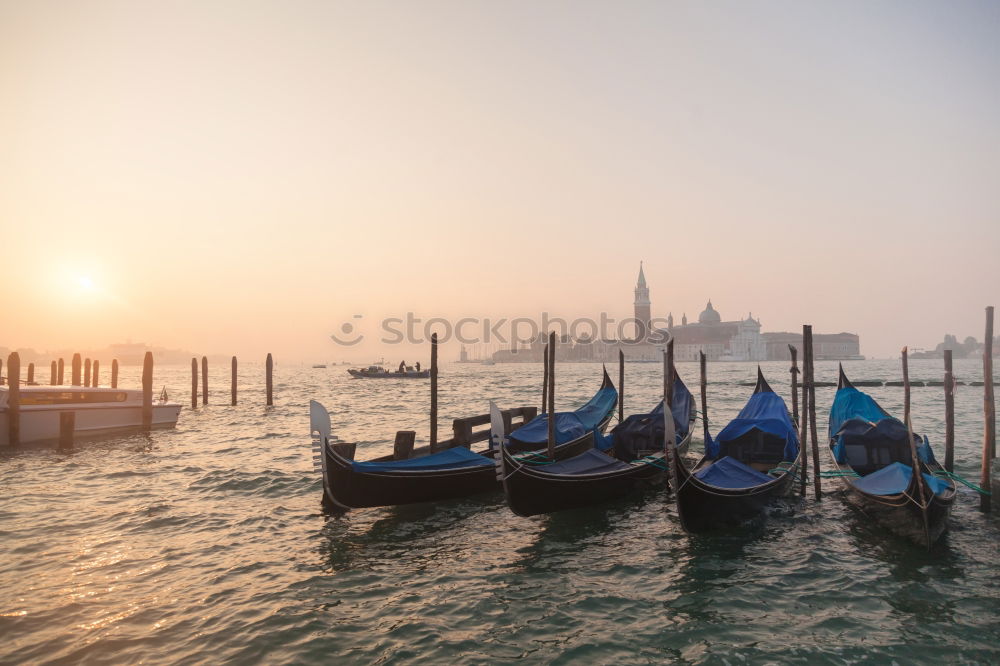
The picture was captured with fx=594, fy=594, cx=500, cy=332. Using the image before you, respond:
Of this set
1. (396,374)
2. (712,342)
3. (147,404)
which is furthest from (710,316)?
(147,404)

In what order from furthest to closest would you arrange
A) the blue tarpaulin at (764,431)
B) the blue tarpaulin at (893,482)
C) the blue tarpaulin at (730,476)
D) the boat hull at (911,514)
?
1. the blue tarpaulin at (764,431)
2. the blue tarpaulin at (730,476)
3. the blue tarpaulin at (893,482)
4. the boat hull at (911,514)

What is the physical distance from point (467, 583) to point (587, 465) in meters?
3.69

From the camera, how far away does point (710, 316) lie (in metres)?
197

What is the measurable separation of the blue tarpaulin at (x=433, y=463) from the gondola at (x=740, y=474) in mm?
3452

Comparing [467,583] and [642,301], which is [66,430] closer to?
[467,583]

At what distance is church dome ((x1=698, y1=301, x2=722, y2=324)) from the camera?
196500 millimetres

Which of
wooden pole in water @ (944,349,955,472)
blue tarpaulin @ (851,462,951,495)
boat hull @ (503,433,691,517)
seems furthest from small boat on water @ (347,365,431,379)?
blue tarpaulin @ (851,462,951,495)

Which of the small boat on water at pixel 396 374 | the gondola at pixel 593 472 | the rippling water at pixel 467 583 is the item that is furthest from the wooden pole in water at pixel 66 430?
the small boat on water at pixel 396 374

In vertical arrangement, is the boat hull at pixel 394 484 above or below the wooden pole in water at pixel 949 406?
below

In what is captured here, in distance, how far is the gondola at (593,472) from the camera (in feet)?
28.0

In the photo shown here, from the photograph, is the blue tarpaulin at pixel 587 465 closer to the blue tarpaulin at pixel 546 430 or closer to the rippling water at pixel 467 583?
the rippling water at pixel 467 583

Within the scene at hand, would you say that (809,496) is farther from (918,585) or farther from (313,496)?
(313,496)

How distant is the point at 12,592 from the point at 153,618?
1884 mm

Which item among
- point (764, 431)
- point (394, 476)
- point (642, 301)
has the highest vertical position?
point (642, 301)
